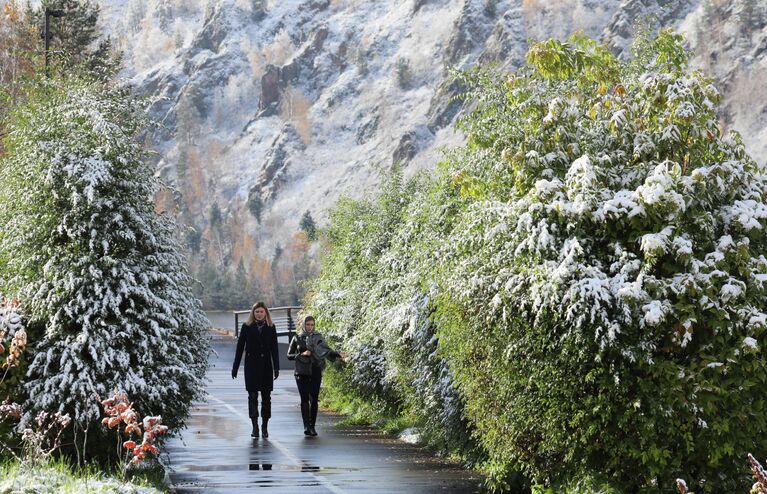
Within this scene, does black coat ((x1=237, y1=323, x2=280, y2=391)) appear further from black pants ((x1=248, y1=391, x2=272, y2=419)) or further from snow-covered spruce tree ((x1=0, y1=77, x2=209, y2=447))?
snow-covered spruce tree ((x1=0, y1=77, x2=209, y2=447))

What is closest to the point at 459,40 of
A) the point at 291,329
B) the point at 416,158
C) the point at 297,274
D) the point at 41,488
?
the point at 416,158

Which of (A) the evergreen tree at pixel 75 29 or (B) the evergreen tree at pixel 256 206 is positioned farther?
(B) the evergreen tree at pixel 256 206

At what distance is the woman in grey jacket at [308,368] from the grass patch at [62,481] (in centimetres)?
692

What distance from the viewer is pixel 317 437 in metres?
17.6

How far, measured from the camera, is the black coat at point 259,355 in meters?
17.0

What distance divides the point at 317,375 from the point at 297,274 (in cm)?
11966

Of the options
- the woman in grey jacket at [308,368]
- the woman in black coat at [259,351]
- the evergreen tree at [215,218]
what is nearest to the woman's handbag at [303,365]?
the woman in grey jacket at [308,368]

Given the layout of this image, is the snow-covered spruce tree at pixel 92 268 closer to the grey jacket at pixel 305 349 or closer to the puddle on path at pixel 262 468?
the puddle on path at pixel 262 468

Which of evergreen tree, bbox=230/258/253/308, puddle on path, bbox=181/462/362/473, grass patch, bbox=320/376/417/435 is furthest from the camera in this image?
evergreen tree, bbox=230/258/253/308

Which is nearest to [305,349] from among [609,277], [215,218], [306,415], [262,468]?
[306,415]

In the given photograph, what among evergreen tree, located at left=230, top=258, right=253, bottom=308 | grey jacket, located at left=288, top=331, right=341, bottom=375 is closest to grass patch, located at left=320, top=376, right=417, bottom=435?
grey jacket, located at left=288, top=331, right=341, bottom=375

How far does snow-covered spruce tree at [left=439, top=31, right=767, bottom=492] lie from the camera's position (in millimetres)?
9094

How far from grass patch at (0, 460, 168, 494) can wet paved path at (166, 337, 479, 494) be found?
143cm

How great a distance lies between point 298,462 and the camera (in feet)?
46.6
